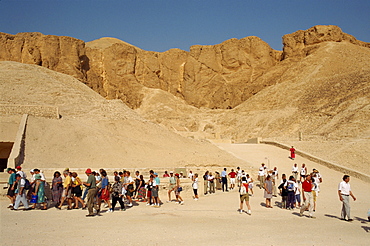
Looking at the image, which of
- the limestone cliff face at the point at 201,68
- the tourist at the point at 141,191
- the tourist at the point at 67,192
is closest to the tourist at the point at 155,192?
the tourist at the point at 141,191

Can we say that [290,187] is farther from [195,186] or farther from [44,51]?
[44,51]

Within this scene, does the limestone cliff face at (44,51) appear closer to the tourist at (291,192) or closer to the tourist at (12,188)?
the tourist at (12,188)

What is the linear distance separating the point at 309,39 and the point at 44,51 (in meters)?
39.9

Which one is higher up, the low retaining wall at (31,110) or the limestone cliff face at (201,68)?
the limestone cliff face at (201,68)

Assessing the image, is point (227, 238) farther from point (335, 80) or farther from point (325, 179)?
point (335, 80)

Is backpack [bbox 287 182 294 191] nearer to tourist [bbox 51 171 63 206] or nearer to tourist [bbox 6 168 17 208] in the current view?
tourist [bbox 51 171 63 206]

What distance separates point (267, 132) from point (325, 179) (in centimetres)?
2350

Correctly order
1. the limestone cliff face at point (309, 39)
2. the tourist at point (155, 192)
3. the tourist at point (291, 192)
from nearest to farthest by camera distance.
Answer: the tourist at point (155, 192) → the tourist at point (291, 192) → the limestone cliff face at point (309, 39)

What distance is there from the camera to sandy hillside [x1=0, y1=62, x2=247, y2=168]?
61.8 feet

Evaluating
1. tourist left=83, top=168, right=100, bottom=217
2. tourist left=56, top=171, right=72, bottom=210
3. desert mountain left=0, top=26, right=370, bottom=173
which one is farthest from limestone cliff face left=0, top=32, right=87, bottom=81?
tourist left=83, top=168, right=100, bottom=217

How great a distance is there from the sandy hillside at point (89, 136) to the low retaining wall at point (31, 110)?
29.0 inches

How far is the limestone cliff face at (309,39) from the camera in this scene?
197ft

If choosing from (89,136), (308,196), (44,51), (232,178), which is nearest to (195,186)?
(232,178)

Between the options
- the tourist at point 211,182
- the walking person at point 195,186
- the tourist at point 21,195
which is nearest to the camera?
the tourist at point 21,195
